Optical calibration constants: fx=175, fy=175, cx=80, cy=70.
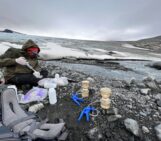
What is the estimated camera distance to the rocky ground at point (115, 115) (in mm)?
1778

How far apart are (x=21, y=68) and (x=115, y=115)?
5.21 feet

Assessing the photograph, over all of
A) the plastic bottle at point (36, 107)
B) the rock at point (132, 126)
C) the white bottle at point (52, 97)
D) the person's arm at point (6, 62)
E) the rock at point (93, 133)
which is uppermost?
the person's arm at point (6, 62)

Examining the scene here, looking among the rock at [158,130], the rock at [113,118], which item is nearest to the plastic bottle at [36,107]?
the rock at [113,118]

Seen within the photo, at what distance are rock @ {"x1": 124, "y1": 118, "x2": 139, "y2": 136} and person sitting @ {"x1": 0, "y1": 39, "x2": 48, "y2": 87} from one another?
145 cm

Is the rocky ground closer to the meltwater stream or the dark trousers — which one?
the dark trousers

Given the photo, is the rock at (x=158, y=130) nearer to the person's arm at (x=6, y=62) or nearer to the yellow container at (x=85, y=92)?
the yellow container at (x=85, y=92)

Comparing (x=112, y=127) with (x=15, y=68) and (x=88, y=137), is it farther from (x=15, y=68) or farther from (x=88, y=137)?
(x=15, y=68)

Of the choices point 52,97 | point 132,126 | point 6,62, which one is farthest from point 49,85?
point 132,126

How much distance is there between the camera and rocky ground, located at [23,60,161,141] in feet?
5.83

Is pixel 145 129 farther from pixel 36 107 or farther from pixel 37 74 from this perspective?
pixel 37 74

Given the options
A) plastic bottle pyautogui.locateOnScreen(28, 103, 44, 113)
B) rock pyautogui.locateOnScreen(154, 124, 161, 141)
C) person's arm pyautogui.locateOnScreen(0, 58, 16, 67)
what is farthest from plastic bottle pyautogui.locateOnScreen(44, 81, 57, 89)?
rock pyautogui.locateOnScreen(154, 124, 161, 141)

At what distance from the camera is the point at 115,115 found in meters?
1.96

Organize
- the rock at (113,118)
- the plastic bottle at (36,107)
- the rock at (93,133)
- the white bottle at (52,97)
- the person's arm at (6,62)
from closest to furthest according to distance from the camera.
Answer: the rock at (93,133) < the rock at (113,118) < the plastic bottle at (36,107) < the white bottle at (52,97) < the person's arm at (6,62)

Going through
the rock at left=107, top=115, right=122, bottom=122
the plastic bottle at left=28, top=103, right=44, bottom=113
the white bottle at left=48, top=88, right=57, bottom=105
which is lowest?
the rock at left=107, top=115, right=122, bottom=122
